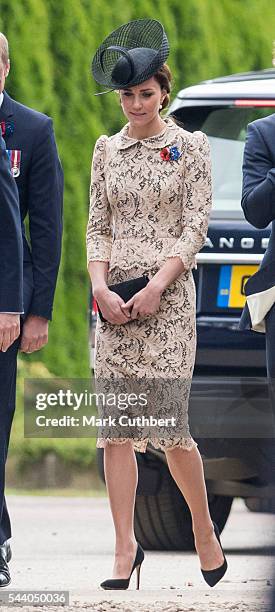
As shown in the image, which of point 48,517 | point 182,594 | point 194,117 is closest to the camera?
point 182,594

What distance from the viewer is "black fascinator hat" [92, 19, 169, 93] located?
5.48 m

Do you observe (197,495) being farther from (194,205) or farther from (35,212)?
(35,212)

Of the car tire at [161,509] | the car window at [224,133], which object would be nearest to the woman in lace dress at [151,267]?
the car window at [224,133]

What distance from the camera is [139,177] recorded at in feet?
18.1

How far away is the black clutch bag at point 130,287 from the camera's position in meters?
5.47

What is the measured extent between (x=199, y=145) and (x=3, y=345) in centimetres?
91

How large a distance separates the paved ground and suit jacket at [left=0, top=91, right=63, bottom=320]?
3.32ft

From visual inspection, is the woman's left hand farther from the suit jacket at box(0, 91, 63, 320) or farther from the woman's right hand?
the suit jacket at box(0, 91, 63, 320)

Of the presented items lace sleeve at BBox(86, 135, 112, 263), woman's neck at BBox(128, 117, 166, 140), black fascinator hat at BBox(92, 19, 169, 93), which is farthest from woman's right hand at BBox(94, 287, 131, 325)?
black fascinator hat at BBox(92, 19, 169, 93)

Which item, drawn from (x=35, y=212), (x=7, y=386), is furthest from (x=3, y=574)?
(x=35, y=212)

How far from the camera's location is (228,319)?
629cm

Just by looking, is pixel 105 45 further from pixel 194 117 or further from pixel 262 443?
pixel 262 443

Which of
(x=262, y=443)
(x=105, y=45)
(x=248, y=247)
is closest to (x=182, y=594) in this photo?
(x=262, y=443)

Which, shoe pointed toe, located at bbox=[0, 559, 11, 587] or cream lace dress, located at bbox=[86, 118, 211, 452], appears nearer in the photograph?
cream lace dress, located at bbox=[86, 118, 211, 452]
